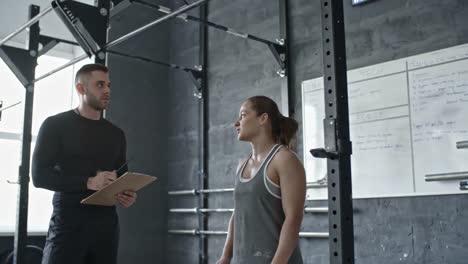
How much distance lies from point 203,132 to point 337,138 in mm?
3091

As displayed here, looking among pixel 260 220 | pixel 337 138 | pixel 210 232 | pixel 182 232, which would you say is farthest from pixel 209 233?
pixel 337 138

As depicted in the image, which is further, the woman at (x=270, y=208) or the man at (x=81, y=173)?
the man at (x=81, y=173)

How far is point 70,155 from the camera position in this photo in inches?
90.1

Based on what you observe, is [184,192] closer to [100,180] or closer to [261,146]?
[100,180]

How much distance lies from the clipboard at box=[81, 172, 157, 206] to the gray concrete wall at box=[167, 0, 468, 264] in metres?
1.54

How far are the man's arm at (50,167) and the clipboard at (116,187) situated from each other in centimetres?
8

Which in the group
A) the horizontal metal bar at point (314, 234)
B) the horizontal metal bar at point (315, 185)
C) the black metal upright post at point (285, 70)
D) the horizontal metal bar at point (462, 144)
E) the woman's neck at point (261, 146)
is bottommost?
the horizontal metal bar at point (314, 234)

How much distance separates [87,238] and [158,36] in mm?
3018

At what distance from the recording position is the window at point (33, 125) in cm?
441

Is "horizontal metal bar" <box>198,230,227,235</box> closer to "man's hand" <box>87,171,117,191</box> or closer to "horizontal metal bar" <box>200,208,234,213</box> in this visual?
"horizontal metal bar" <box>200,208,234,213</box>

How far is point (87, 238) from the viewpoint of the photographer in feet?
7.25

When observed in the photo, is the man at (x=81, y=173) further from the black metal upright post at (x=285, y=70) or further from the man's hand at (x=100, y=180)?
the black metal upright post at (x=285, y=70)

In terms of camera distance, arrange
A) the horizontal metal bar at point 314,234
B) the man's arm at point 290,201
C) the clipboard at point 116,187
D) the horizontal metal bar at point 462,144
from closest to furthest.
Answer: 1. the man's arm at point 290,201
2. the clipboard at point 116,187
3. the horizontal metal bar at point 462,144
4. the horizontal metal bar at point 314,234

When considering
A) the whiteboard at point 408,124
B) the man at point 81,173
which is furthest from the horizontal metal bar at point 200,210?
the man at point 81,173
